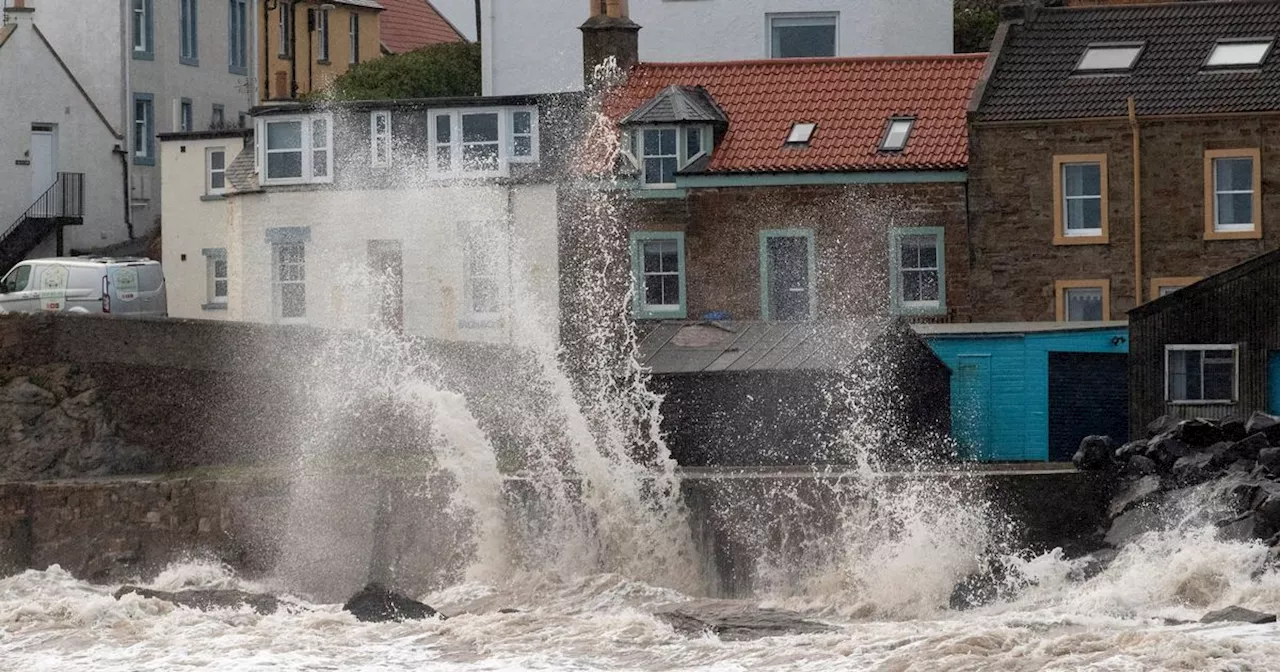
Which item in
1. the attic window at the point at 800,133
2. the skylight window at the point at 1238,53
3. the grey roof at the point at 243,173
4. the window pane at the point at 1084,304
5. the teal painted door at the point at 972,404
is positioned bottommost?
the teal painted door at the point at 972,404

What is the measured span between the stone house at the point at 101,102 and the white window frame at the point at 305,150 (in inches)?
328

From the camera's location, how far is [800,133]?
49.3 meters

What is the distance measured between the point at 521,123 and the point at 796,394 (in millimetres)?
12042

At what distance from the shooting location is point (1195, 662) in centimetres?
2786

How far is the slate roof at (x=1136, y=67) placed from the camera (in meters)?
46.3

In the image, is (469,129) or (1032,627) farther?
(469,129)

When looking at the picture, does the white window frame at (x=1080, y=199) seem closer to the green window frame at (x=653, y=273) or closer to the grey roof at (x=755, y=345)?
the grey roof at (x=755, y=345)

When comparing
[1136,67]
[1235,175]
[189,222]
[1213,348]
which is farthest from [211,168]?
[1213,348]

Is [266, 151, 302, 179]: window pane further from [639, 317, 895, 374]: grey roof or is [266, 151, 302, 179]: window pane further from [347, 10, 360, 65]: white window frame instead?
[347, 10, 360, 65]: white window frame

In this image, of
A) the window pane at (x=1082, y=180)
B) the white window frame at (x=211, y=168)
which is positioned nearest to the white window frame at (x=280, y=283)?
the white window frame at (x=211, y=168)

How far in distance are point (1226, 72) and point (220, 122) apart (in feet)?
86.3

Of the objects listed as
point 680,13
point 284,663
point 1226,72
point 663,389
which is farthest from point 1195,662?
point 680,13

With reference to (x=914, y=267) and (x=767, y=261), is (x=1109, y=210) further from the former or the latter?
(x=767, y=261)

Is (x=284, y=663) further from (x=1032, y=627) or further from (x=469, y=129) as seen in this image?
(x=469, y=129)
